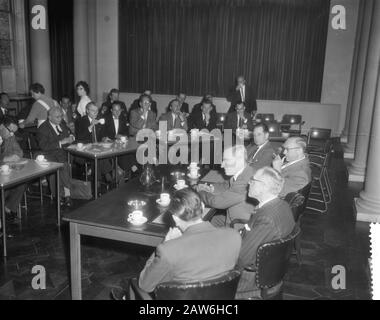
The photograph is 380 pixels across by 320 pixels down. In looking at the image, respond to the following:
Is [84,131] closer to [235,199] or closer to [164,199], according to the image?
[164,199]

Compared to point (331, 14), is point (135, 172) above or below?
below

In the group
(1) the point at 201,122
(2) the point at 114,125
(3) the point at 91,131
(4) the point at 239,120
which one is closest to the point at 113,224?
(3) the point at 91,131

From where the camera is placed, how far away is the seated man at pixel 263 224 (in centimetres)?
254

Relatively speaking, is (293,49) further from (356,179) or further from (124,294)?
(124,294)

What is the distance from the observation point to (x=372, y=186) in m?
5.11

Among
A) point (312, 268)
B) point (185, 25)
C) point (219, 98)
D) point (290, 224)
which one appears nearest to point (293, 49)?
point (219, 98)

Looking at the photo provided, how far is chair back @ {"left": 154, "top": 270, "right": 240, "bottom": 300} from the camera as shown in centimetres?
188

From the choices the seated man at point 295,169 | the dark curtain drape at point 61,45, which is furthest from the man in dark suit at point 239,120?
the dark curtain drape at point 61,45

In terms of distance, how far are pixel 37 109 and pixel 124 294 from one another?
4776mm

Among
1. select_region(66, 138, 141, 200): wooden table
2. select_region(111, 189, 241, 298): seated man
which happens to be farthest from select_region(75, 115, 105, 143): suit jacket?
select_region(111, 189, 241, 298): seated man

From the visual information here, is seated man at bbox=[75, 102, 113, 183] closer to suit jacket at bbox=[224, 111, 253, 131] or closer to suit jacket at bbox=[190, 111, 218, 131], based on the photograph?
suit jacket at bbox=[190, 111, 218, 131]

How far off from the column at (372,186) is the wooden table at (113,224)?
2878 millimetres

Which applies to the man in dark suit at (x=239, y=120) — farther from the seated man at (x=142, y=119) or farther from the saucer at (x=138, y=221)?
the saucer at (x=138, y=221)

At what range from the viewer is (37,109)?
6484 millimetres
